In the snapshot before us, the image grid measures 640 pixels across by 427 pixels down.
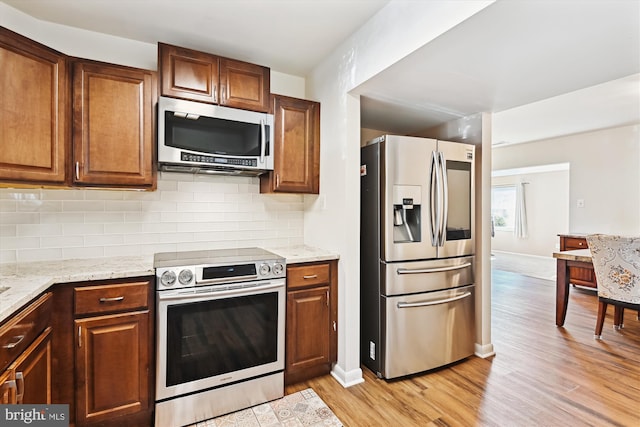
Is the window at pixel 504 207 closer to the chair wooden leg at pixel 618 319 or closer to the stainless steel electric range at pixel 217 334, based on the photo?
the chair wooden leg at pixel 618 319

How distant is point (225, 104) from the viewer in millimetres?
2309

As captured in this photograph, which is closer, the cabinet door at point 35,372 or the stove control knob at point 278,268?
the cabinet door at point 35,372

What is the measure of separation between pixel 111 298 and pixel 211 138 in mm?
1161

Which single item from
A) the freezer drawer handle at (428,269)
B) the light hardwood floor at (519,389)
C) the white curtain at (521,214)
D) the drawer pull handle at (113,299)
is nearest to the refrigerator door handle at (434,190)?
the freezer drawer handle at (428,269)

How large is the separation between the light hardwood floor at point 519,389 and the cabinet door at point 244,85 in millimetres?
2098

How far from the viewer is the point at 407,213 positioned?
2502mm

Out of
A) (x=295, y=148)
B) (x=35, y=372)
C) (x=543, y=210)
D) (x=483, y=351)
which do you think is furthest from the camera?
(x=543, y=210)

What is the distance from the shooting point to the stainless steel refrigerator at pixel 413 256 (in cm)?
240

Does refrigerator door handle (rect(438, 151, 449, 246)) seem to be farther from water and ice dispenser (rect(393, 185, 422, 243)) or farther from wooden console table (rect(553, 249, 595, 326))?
wooden console table (rect(553, 249, 595, 326))

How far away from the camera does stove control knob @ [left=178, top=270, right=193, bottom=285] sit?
1.88 meters

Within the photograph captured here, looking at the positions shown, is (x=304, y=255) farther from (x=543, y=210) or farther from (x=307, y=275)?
(x=543, y=210)

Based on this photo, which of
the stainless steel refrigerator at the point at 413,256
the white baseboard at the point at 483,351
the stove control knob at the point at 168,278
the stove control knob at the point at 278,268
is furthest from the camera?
the white baseboard at the point at 483,351

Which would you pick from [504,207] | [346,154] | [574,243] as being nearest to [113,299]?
[346,154]

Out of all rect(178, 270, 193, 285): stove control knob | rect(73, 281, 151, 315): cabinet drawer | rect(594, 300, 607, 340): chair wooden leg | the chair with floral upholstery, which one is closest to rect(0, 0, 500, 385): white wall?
rect(73, 281, 151, 315): cabinet drawer
